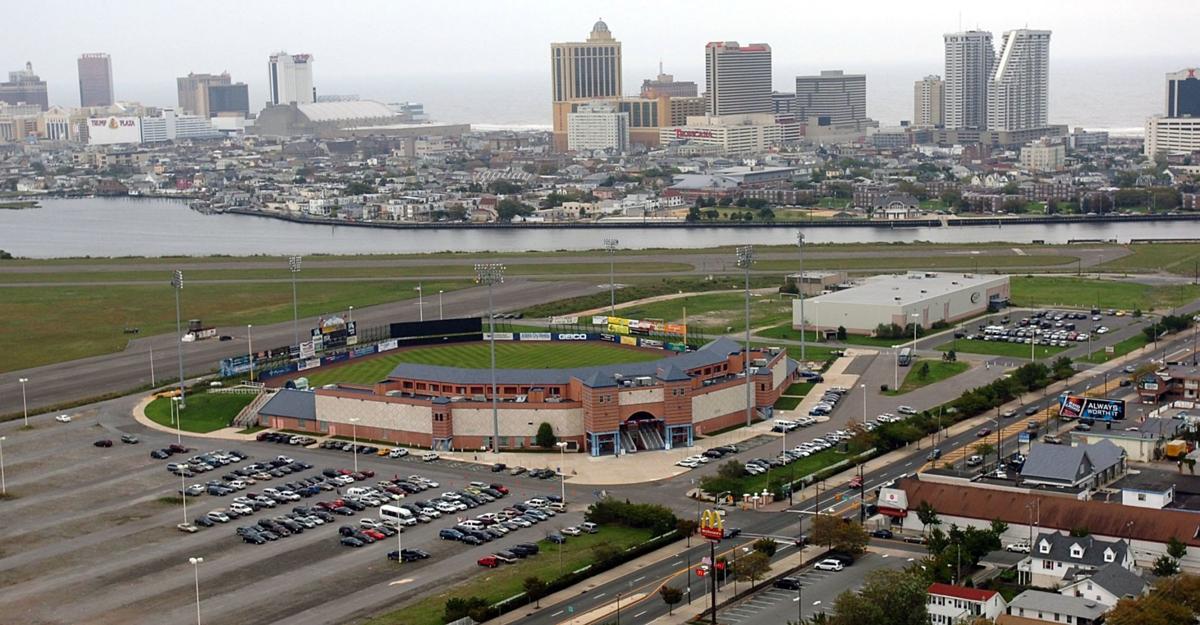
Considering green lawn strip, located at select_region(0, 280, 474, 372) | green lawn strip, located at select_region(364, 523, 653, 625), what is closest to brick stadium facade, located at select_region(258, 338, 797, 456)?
green lawn strip, located at select_region(364, 523, 653, 625)

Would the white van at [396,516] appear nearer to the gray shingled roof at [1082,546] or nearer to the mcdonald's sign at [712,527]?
the mcdonald's sign at [712,527]

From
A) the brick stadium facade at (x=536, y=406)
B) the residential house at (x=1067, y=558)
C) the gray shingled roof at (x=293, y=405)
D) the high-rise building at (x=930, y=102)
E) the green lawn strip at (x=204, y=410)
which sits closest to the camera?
the residential house at (x=1067, y=558)

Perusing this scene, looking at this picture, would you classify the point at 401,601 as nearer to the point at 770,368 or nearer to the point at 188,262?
the point at 770,368

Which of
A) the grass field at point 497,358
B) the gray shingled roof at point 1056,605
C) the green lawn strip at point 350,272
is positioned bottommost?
the gray shingled roof at point 1056,605

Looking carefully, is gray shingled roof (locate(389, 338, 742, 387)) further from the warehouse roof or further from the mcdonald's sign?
the warehouse roof

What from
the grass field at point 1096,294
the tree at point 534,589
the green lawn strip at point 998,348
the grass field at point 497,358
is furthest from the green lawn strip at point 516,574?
the grass field at point 1096,294

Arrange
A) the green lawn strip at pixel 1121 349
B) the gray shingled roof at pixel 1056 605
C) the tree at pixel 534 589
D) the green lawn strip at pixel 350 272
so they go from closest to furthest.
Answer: the gray shingled roof at pixel 1056 605 → the tree at pixel 534 589 → the green lawn strip at pixel 1121 349 → the green lawn strip at pixel 350 272
